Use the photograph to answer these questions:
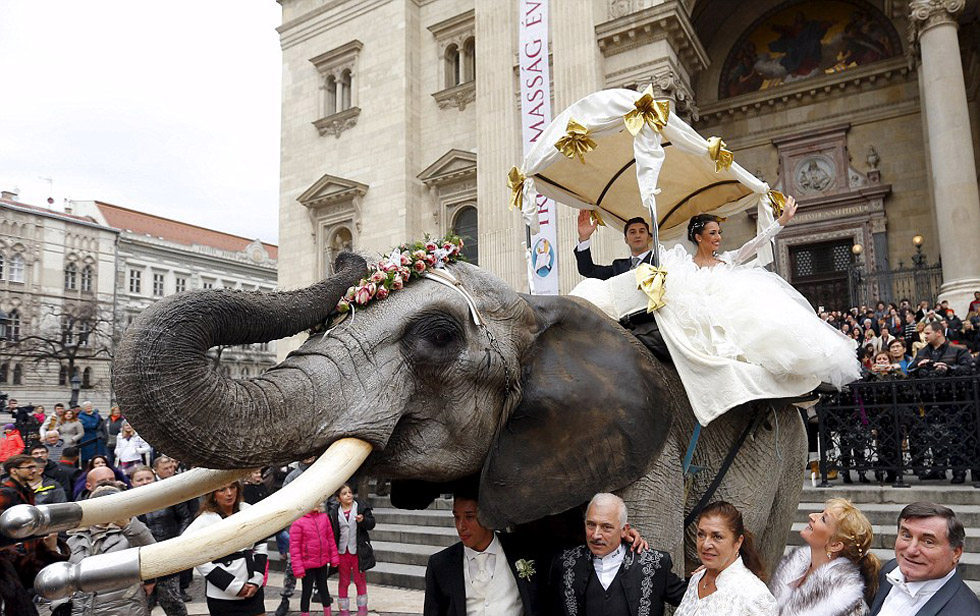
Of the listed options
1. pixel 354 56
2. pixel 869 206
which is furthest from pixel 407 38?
pixel 869 206

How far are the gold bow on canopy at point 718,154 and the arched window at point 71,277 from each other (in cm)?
6355

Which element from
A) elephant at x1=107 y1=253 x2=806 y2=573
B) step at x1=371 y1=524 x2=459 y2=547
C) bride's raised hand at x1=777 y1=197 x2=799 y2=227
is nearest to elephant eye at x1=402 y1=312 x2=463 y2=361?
elephant at x1=107 y1=253 x2=806 y2=573

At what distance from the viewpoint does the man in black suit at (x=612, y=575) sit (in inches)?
110

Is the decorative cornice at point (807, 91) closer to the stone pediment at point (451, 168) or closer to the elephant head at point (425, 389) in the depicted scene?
the stone pediment at point (451, 168)

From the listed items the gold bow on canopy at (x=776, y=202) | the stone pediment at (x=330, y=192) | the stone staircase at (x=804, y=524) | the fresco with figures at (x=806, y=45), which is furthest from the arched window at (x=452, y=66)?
the gold bow on canopy at (x=776, y=202)

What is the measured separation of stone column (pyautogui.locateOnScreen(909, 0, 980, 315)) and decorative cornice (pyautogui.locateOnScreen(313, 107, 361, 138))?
56.6ft

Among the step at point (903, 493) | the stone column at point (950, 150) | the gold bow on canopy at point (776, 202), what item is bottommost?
the step at point (903, 493)

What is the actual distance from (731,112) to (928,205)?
636cm

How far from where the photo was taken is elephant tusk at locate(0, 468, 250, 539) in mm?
2279

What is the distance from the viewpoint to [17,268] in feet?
184

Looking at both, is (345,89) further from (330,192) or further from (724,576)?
(724,576)

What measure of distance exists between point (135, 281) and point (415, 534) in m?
58.3

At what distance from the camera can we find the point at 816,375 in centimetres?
331

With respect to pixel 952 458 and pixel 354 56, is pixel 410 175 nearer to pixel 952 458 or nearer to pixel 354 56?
pixel 354 56
